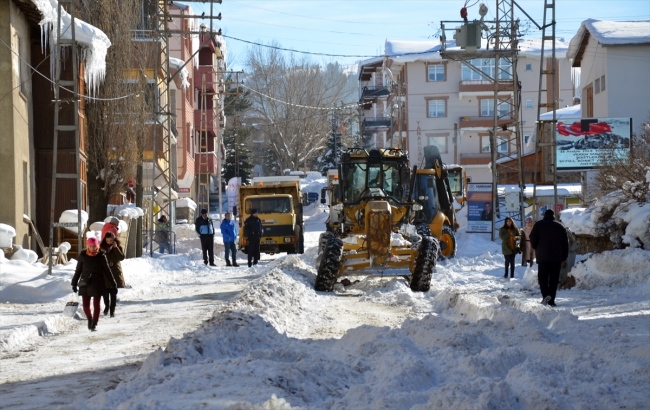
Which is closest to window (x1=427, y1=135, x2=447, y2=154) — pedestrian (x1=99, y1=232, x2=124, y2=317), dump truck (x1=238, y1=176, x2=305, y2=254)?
dump truck (x1=238, y1=176, x2=305, y2=254)

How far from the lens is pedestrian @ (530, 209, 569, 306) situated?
17.1 metres

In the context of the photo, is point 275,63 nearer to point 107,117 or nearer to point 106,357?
point 107,117

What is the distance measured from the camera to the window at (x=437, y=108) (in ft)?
262

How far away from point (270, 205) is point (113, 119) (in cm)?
816

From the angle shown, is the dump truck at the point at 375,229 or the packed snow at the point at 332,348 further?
the dump truck at the point at 375,229

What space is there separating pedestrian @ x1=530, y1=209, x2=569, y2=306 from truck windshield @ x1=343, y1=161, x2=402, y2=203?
19.4 ft

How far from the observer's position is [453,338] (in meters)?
11.1

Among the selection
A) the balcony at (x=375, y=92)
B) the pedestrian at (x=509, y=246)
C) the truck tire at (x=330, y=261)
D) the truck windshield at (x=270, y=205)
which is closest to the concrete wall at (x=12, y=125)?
the truck tire at (x=330, y=261)

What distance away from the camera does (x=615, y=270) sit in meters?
21.3

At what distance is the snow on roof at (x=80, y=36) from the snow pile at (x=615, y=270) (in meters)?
13.1

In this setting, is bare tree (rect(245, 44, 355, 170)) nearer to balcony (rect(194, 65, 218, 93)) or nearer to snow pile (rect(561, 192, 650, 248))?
balcony (rect(194, 65, 218, 93))

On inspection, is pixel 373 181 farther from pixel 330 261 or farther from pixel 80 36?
pixel 80 36

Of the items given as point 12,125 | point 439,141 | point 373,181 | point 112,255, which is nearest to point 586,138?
point 373,181

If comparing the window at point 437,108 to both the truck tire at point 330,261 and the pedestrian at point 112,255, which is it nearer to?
the truck tire at point 330,261
